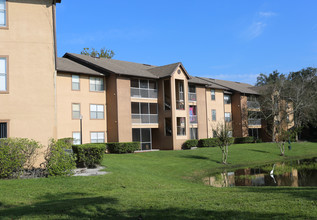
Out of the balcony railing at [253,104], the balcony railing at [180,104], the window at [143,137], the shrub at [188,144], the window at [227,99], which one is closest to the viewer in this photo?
the window at [143,137]

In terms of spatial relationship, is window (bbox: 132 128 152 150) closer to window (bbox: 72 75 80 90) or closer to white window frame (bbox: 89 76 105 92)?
white window frame (bbox: 89 76 105 92)

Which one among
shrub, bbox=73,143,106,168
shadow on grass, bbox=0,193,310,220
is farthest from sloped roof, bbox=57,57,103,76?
shadow on grass, bbox=0,193,310,220

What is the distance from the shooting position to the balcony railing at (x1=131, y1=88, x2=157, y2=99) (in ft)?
110

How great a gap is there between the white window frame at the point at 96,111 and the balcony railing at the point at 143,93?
3.44 m

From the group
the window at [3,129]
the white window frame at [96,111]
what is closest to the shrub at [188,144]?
the white window frame at [96,111]

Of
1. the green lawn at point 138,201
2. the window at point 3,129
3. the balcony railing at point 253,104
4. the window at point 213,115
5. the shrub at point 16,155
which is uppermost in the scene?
the balcony railing at point 253,104

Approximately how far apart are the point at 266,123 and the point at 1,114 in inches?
1666

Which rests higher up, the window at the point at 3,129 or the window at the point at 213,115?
the window at the point at 213,115

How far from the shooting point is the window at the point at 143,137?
114ft

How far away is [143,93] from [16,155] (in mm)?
20564

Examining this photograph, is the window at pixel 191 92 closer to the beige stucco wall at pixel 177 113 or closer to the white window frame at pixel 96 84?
the beige stucco wall at pixel 177 113

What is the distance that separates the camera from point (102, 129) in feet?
105

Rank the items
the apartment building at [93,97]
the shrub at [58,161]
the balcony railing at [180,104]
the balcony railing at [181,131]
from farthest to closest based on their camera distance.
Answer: the balcony railing at [180,104] → the balcony railing at [181,131] → the apartment building at [93,97] → the shrub at [58,161]

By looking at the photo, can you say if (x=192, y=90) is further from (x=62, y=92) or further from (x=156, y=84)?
(x=62, y=92)
